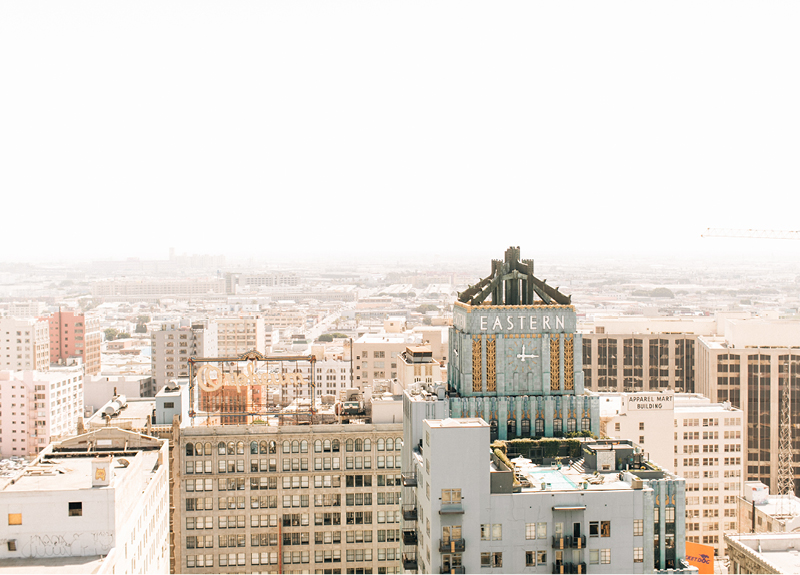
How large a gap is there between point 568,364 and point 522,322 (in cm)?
474

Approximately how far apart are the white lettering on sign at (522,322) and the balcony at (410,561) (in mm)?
19007

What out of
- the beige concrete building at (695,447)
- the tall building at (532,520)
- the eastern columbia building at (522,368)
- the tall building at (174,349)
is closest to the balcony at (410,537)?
the tall building at (532,520)

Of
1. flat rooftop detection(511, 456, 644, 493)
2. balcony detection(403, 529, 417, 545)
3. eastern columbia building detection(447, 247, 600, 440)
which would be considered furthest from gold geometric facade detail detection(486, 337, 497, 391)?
balcony detection(403, 529, 417, 545)

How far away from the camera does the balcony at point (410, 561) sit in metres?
48.2

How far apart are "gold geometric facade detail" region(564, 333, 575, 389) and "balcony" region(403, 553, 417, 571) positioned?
63.7 feet

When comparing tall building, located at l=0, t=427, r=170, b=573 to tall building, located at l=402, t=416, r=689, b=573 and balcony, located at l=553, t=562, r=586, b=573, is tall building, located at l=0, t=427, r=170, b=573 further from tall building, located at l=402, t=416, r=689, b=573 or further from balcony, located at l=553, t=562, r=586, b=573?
balcony, located at l=553, t=562, r=586, b=573

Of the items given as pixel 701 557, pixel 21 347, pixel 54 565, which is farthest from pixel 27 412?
pixel 701 557

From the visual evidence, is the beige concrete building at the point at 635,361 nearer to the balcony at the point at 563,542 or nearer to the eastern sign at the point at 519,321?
the eastern sign at the point at 519,321

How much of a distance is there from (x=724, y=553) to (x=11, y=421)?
11610 centimetres

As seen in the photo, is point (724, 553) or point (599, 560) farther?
point (724, 553)

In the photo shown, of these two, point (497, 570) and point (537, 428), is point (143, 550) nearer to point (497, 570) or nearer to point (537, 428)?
point (497, 570)

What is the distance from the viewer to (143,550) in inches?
2008

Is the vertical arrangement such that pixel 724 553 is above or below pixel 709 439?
below

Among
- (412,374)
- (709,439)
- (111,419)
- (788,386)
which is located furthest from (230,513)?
(788,386)
